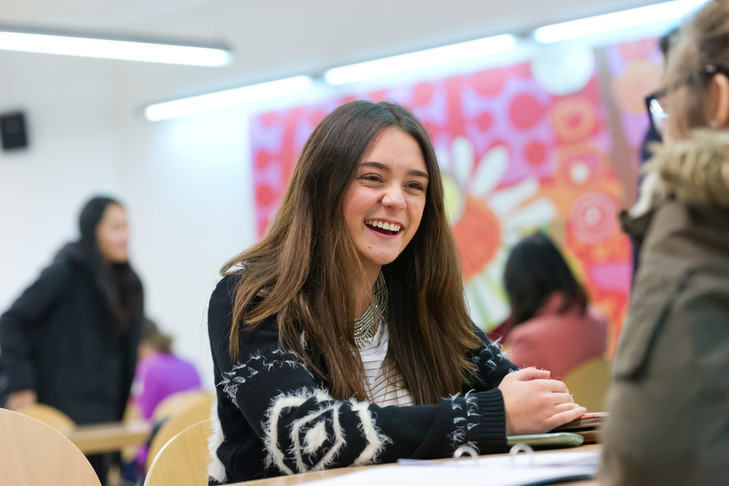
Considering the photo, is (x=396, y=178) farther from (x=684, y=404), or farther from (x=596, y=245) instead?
(x=596, y=245)

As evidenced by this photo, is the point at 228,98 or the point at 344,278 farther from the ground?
the point at 228,98

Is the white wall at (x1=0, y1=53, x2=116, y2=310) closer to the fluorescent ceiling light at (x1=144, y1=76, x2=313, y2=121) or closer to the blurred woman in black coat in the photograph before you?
the fluorescent ceiling light at (x1=144, y1=76, x2=313, y2=121)

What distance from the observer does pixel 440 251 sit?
1896 mm

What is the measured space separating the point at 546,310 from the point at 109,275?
82.4 inches

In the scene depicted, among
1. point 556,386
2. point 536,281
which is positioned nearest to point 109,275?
point 536,281

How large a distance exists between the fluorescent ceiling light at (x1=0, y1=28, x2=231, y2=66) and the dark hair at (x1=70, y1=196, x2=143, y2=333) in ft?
4.91

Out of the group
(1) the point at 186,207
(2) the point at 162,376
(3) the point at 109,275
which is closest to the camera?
(3) the point at 109,275

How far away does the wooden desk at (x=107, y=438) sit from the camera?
3.85m

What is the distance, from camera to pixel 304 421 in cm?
137

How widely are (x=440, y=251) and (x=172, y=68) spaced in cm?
638

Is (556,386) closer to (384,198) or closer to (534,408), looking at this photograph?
(534,408)

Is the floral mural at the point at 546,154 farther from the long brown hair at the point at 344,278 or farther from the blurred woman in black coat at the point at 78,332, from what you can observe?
the long brown hair at the point at 344,278

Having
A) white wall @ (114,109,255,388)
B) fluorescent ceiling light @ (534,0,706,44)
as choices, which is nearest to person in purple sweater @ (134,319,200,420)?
white wall @ (114,109,255,388)

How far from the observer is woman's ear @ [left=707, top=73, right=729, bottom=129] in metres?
0.85
